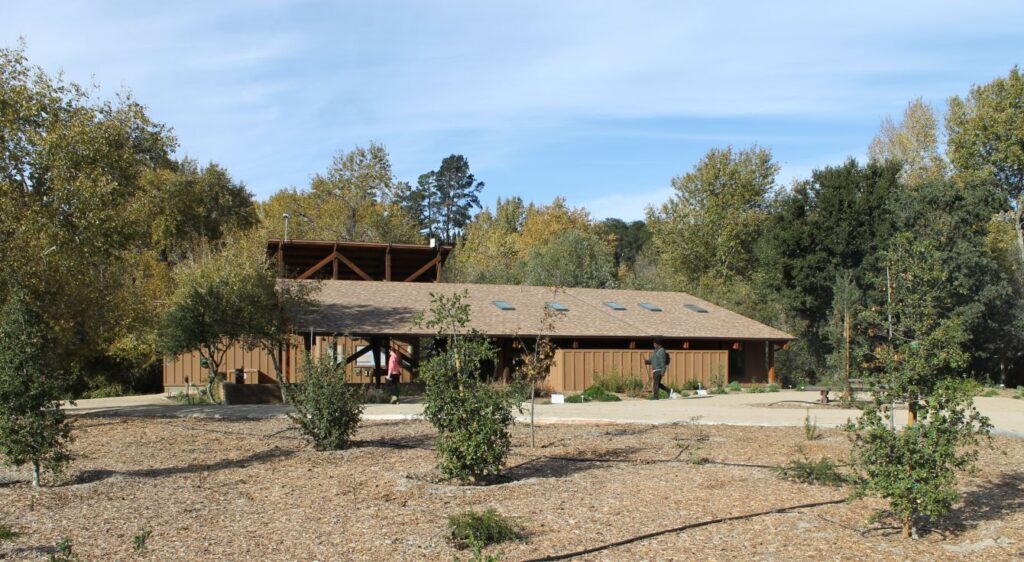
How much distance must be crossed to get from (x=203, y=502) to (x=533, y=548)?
4.06 m

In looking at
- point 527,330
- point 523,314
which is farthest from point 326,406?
point 523,314

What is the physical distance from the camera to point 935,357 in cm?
746

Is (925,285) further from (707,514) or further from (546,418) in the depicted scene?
(546,418)

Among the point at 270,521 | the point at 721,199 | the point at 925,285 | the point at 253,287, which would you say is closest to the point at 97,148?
the point at 253,287

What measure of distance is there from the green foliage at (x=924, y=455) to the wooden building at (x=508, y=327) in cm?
1815

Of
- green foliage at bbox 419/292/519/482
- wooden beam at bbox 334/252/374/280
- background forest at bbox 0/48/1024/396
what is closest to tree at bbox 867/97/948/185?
background forest at bbox 0/48/1024/396

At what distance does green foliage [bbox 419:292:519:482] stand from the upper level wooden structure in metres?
23.3

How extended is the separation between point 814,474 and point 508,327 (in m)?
18.3

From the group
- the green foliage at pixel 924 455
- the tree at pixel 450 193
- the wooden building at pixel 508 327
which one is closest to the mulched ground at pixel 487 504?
the green foliage at pixel 924 455

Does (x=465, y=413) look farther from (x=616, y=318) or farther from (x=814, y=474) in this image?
(x=616, y=318)

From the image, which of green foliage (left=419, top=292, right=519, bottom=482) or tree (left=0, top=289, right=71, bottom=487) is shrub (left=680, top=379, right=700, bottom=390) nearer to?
green foliage (left=419, top=292, right=519, bottom=482)

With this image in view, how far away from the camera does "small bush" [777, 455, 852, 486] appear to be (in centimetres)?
964

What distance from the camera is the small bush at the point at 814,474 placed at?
9.64m

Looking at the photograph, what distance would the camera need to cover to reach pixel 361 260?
35.3 metres
